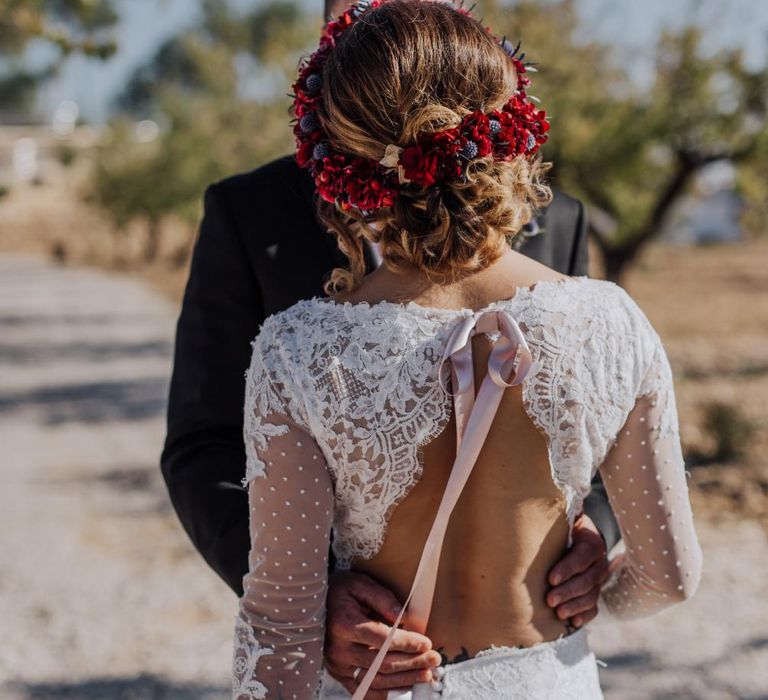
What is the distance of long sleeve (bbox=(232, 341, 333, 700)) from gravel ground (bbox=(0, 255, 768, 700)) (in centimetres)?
324

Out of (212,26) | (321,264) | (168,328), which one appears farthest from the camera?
(212,26)

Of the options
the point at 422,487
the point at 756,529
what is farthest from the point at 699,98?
the point at 422,487

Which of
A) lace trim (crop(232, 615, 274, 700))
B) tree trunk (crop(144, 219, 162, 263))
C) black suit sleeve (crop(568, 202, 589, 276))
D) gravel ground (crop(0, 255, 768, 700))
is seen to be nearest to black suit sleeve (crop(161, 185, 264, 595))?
lace trim (crop(232, 615, 274, 700))

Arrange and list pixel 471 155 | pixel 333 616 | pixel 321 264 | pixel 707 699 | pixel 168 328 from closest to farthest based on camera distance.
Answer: pixel 471 155 < pixel 333 616 < pixel 321 264 < pixel 707 699 < pixel 168 328

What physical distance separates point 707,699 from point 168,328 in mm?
13044

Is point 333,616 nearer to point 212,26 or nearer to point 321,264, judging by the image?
point 321,264

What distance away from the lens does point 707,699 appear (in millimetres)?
4484

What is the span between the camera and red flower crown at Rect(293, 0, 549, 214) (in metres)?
1.52

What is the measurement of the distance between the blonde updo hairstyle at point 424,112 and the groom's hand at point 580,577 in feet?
1.77

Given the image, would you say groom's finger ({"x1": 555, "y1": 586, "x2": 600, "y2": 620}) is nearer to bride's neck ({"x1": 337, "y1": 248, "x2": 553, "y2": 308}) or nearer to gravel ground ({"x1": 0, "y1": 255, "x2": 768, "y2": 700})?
bride's neck ({"x1": 337, "y1": 248, "x2": 553, "y2": 308})

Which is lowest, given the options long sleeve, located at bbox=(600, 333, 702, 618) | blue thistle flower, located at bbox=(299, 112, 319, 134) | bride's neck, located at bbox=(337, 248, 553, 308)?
long sleeve, located at bbox=(600, 333, 702, 618)

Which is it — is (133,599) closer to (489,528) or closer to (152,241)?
(489,528)

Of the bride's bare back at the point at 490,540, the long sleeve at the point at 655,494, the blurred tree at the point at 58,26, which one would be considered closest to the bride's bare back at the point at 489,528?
the bride's bare back at the point at 490,540

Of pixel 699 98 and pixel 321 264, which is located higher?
pixel 699 98
